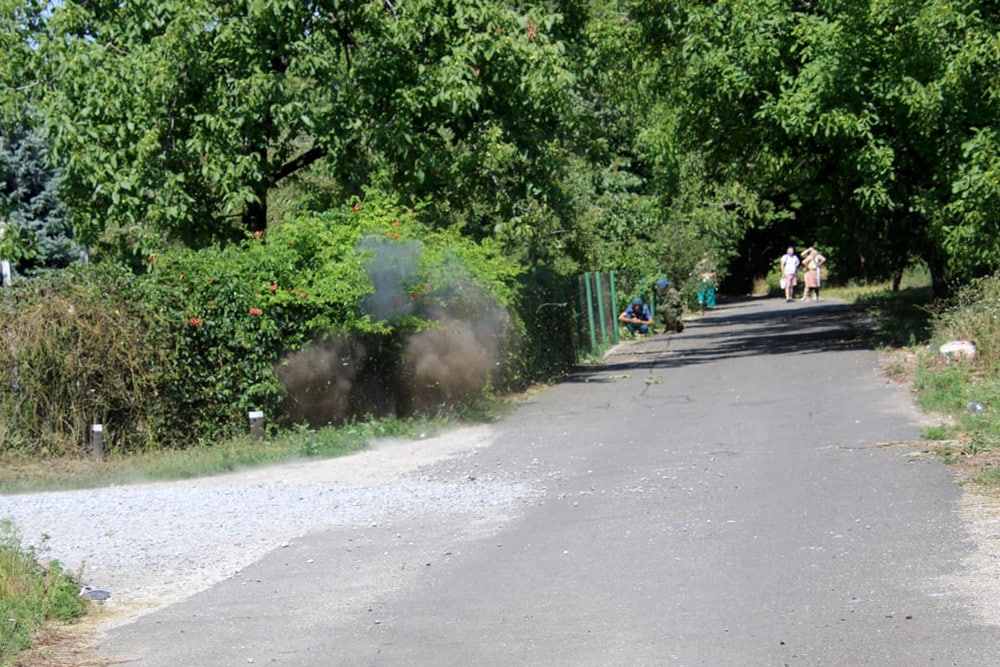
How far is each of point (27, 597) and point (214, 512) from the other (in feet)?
12.1

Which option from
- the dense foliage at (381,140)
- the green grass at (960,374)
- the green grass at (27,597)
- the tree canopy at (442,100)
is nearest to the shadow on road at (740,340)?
the green grass at (960,374)

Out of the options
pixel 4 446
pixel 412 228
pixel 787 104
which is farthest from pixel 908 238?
pixel 4 446

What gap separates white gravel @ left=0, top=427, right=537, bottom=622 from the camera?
366 inches

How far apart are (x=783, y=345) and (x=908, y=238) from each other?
345 cm

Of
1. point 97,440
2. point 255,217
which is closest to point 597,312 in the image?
point 255,217

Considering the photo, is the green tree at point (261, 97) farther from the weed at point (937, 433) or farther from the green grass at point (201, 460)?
the weed at point (937, 433)

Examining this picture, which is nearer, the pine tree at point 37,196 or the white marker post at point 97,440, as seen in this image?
the white marker post at point 97,440

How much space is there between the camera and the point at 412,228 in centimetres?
1683

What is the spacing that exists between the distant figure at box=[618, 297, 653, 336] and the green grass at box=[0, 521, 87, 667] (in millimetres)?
27465

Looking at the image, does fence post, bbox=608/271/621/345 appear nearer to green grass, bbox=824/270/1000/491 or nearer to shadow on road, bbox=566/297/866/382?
shadow on road, bbox=566/297/866/382

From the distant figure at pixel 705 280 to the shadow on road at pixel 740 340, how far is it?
3.28 meters

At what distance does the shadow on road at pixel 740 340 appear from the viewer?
83.7ft

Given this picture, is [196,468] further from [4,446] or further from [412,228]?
[412,228]

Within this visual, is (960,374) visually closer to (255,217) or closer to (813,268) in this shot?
(255,217)
